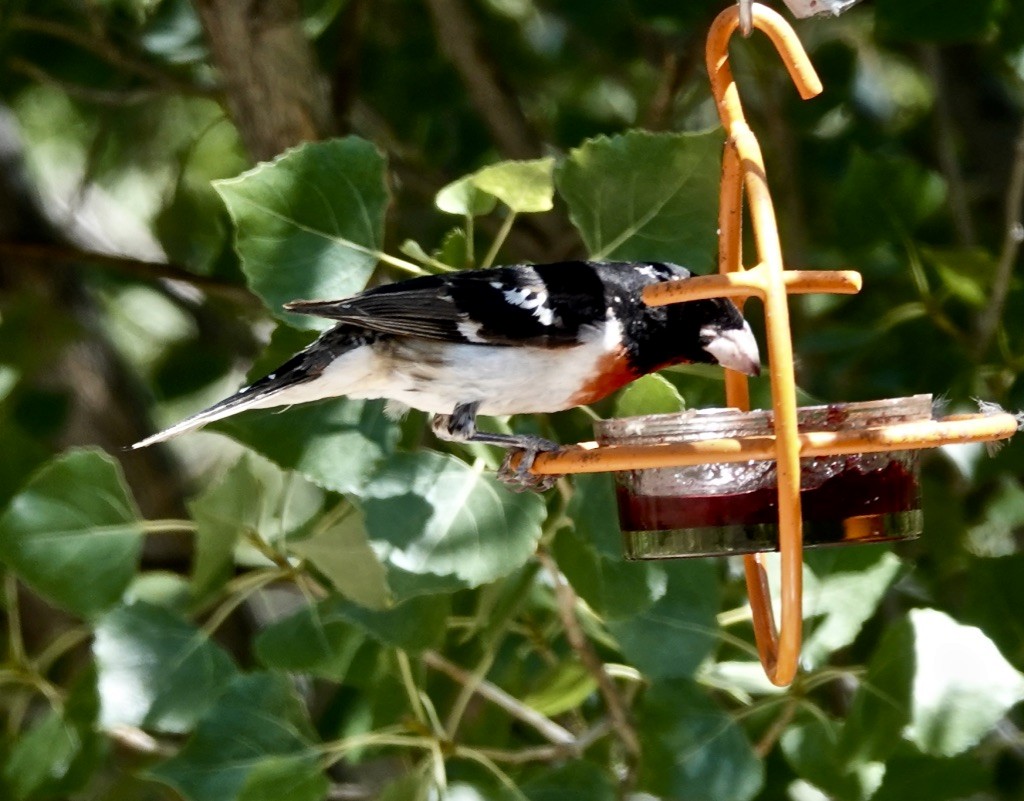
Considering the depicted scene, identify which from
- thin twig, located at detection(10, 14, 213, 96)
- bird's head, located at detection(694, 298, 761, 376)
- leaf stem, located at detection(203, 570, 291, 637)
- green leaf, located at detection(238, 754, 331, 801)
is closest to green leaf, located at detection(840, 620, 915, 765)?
bird's head, located at detection(694, 298, 761, 376)

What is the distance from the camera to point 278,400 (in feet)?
6.37

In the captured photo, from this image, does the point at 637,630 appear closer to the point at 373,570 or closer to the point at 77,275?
the point at 373,570

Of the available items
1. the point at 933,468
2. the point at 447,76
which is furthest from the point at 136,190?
the point at 933,468

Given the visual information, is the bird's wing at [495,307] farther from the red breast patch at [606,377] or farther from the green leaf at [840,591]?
the green leaf at [840,591]

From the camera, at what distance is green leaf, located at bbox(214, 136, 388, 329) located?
6.31ft

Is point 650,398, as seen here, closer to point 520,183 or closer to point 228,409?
point 520,183

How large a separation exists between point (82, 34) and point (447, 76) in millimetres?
928

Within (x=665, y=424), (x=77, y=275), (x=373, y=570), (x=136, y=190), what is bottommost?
(x=136, y=190)

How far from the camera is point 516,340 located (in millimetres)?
1910

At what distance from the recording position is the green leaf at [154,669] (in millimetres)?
2152

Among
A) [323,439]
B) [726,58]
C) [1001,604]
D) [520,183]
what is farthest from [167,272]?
[1001,604]

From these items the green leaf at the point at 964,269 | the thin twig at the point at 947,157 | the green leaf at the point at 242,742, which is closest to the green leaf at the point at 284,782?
the green leaf at the point at 242,742

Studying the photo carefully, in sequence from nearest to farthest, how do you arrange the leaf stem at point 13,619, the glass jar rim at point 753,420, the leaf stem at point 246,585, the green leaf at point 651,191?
1. the glass jar rim at point 753,420
2. the green leaf at point 651,191
3. the leaf stem at point 246,585
4. the leaf stem at point 13,619

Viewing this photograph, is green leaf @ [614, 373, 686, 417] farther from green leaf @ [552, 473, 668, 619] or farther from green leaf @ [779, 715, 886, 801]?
green leaf @ [779, 715, 886, 801]
